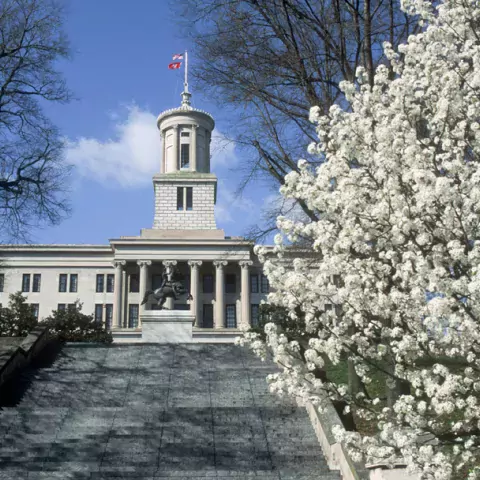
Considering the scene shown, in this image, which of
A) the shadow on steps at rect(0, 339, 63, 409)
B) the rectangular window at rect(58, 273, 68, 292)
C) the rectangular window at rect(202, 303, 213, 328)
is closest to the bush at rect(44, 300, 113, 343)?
the shadow on steps at rect(0, 339, 63, 409)

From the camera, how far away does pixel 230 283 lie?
69938 millimetres

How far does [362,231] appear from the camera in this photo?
800 centimetres

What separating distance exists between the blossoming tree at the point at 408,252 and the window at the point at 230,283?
60471 mm

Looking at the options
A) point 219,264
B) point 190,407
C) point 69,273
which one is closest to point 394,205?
point 190,407

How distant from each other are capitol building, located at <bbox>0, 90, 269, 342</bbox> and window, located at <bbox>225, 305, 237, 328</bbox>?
0.33 ft

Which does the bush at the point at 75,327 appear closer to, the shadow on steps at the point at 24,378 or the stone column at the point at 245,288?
the shadow on steps at the point at 24,378

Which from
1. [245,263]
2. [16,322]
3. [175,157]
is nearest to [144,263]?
[245,263]

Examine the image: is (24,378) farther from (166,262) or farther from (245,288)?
(245,288)

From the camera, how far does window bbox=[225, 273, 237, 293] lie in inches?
2744

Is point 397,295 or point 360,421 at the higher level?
point 397,295

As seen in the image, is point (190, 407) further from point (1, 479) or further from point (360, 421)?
point (1, 479)

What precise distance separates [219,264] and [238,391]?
47441 millimetres

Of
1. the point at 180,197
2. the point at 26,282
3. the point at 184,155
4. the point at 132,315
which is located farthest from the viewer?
the point at 184,155

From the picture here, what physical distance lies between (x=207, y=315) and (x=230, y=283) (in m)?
4.38
